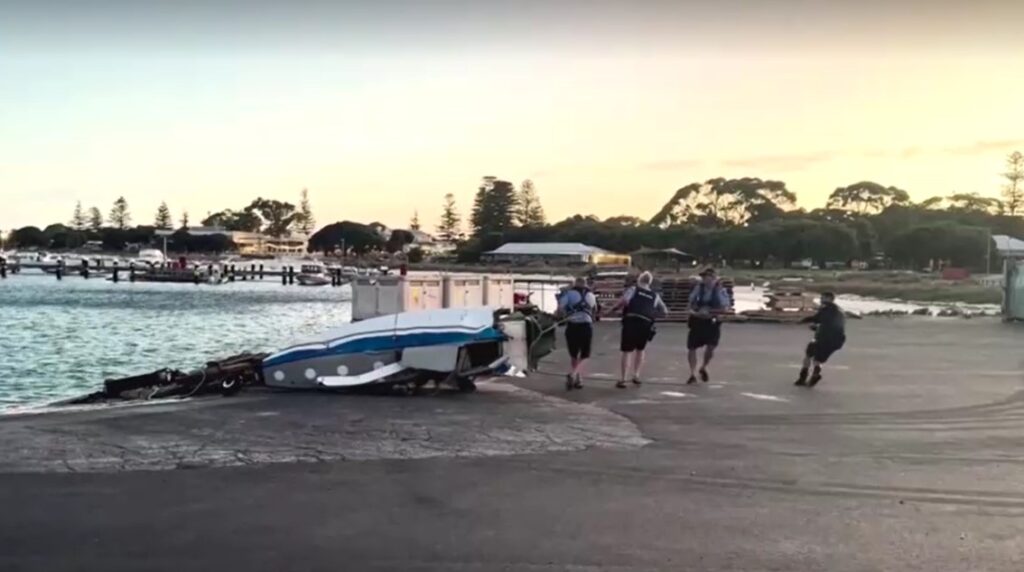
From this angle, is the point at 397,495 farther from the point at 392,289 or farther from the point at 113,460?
the point at 392,289

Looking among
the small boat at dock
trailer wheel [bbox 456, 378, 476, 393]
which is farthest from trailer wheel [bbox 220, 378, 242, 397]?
the small boat at dock

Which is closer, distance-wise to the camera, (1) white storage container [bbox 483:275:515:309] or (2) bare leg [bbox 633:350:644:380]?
(2) bare leg [bbox 633:350:644:380]

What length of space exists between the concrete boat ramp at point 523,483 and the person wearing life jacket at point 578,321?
0.74m

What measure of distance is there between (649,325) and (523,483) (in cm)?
680

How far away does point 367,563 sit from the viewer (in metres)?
5.85

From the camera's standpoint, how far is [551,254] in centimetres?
14688

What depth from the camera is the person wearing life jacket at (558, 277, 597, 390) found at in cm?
1417

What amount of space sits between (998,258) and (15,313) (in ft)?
317

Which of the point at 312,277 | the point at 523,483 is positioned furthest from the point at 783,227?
the point at 523,483

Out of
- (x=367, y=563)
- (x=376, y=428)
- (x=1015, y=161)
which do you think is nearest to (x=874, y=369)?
(x=376, y=428)

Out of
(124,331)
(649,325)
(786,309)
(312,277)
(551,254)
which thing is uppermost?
(551,254)

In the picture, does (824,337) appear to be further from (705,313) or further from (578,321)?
(578,321)

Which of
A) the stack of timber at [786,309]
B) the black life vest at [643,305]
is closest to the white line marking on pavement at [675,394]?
the black life vest at [643,305]

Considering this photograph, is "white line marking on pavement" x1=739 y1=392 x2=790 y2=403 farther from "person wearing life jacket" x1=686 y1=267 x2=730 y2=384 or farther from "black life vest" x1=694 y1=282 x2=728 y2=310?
"black life vest" x1=694 y1=282 x2=728 y2=310
